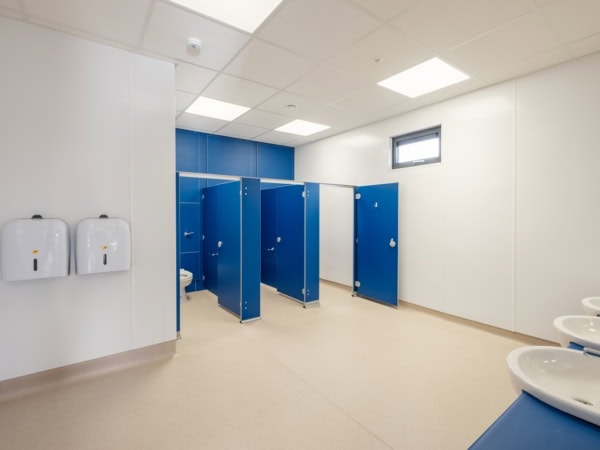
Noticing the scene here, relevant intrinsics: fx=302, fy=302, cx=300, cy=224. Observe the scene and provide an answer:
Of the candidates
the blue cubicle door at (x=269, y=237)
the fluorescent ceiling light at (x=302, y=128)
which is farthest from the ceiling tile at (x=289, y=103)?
the blue cubicle door at (x=269, y=237)

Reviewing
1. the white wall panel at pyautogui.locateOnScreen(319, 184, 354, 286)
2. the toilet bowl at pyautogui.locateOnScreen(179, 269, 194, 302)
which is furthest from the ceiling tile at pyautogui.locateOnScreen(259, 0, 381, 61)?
the toilet bowl at pyautogui.locateOnScreen(179, 269, 194, 302)

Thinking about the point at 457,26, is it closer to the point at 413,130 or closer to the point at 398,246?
the point at 413,130

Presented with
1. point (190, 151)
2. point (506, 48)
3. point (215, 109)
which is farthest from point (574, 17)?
point (190, 151)

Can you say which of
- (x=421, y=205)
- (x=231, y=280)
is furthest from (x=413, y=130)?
(x=231, y=280)

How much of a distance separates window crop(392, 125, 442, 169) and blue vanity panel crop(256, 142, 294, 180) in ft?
8.75

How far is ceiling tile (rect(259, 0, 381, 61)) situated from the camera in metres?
2.23

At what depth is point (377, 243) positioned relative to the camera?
15.8 ft

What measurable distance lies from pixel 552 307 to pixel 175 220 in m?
3.95

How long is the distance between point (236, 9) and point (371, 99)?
2.21 m

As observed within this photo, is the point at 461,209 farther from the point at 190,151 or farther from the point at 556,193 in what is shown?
the point at 190,151

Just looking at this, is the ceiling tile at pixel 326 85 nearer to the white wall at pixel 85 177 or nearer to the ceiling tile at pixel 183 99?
the ceiling tile at pixel 183 99

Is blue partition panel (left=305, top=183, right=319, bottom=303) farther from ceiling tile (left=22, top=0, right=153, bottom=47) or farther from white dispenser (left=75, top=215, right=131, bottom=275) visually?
ceiling tile (left=22, top=0, right=153, bottom=47)

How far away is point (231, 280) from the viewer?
13.7 ft

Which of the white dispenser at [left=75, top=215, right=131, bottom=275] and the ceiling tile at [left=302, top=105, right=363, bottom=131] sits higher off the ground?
the ceiling tile at [left=302, top=105, right=363, bottom=131]
